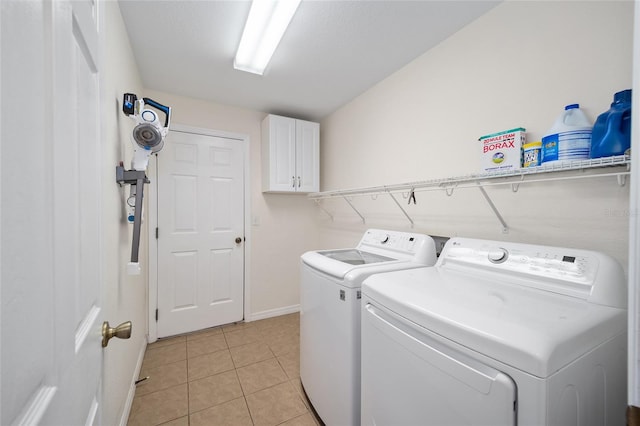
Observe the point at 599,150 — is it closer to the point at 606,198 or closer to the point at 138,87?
the point at 606,198

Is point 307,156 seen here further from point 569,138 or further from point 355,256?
point 569,138

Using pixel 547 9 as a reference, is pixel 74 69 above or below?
below

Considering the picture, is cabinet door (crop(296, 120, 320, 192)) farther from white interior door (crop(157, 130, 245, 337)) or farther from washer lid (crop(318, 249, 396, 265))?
washer lid (crop(318, 249, 396, 265))

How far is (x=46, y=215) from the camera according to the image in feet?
1.27

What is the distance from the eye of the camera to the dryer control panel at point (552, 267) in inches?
36.4

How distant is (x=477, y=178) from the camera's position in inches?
52.6

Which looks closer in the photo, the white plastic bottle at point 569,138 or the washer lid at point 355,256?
the white plastic bottle at point 569,138

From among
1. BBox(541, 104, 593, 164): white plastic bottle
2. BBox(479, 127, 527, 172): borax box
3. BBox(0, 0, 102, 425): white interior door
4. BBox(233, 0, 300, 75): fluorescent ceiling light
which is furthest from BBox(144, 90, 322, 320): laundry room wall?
BBox(541, 104, 593, 164): white plastic bottle

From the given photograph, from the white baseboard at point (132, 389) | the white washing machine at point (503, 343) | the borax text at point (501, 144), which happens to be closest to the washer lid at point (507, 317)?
the white washing machine at point (503, 343)

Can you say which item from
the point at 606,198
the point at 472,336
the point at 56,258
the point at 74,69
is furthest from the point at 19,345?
the point at 606,198

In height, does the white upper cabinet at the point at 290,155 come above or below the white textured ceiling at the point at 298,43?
below

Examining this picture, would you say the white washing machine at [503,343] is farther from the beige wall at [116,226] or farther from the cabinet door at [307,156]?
the cabinet door at [307,156]

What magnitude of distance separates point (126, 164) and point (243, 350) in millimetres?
1887

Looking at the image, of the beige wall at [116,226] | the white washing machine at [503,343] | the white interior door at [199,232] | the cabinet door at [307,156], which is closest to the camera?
the white washing machine at [503,343]
